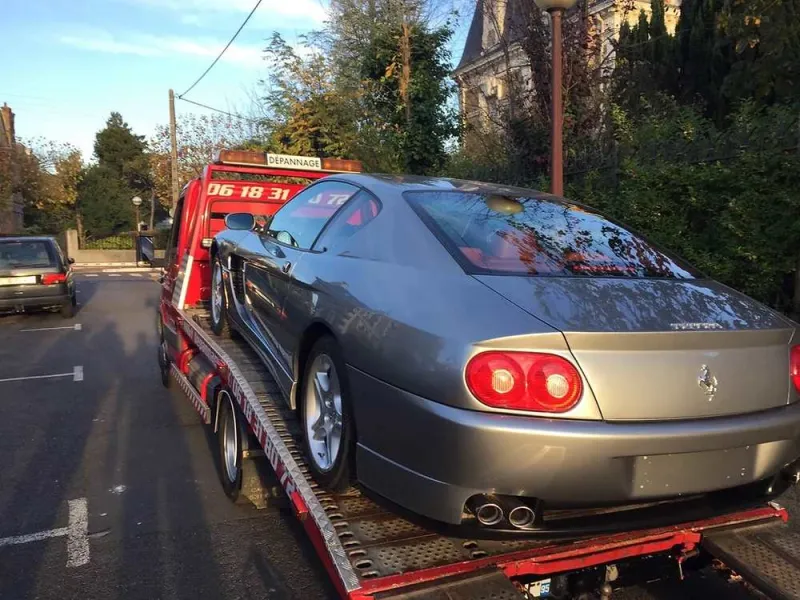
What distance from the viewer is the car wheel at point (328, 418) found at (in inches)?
106

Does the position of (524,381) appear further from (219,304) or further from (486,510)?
(219,304)

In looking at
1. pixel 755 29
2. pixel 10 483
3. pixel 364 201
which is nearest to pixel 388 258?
pixel 364 201

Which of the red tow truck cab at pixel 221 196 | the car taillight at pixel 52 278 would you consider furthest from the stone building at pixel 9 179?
the red tow truck cab at pixel 221 196

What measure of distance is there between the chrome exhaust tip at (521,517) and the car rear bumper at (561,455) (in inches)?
2.9

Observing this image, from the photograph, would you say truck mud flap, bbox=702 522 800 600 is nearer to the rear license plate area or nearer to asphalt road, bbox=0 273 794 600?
the rear license plate area

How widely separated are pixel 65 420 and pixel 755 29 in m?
8.14

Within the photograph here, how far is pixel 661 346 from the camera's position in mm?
2193

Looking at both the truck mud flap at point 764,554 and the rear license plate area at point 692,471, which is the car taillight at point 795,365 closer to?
the rear license plate area at point 692,471

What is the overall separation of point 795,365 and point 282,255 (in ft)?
8.61

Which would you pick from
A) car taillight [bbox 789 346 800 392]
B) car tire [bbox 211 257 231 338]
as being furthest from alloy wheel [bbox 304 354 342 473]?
car tire [bbox 211 257 231 338]

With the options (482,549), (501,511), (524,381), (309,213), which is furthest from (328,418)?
(309,213)

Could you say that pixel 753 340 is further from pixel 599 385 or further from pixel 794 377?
pixel 599 385

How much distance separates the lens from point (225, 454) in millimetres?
4391

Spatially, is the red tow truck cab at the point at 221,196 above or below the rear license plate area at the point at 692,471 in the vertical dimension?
above
